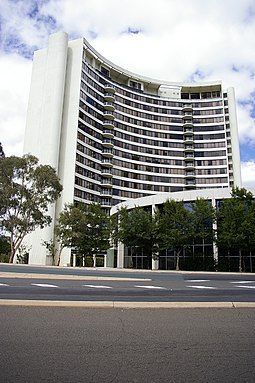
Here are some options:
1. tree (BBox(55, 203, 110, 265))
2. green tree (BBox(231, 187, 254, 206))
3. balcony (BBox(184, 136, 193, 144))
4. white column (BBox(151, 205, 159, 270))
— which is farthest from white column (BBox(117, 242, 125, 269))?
balcony (BBox(184, 136, 193, 144))

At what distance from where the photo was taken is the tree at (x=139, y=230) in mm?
39438

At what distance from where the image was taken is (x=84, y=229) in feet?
155

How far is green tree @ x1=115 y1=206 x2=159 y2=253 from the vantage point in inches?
1553

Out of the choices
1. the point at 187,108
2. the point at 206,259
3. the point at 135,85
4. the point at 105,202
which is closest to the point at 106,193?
the point at 105,202

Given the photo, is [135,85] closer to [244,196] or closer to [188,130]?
[188,130]

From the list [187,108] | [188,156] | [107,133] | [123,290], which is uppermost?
→ [187,108]

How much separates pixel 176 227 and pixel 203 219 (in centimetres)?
301

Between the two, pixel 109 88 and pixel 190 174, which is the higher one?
pixel 109 88

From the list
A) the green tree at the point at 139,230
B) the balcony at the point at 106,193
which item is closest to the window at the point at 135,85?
the balcony at the point at 106,193

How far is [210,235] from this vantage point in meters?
37.3

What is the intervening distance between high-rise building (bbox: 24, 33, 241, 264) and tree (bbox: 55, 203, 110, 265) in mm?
18729

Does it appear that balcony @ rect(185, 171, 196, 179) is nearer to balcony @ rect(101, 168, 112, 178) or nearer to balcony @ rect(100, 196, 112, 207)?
balcony @ rect(101, 168, 112, 178)

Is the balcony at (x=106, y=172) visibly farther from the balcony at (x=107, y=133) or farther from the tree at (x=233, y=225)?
the tree at (x=233, y=225)

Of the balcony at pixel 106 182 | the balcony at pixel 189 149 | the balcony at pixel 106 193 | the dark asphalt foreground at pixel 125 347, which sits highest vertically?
the balcony at pixel 189 149
